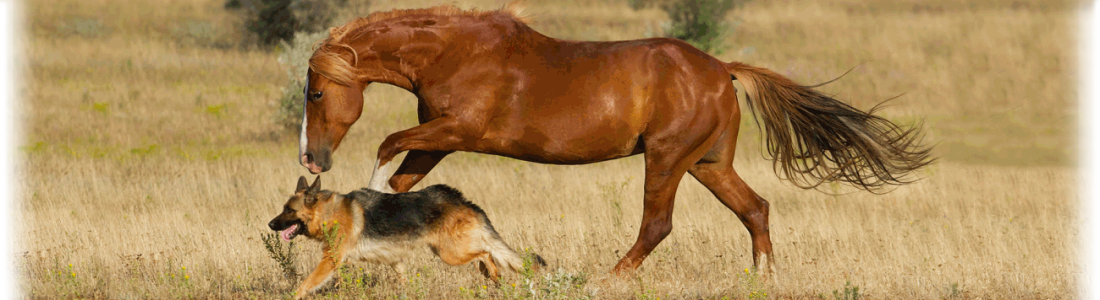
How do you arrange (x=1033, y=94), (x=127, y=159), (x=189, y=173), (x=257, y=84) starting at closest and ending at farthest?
1. (x=189, y=173)
2. (x=127, y=159)
3. (x=257, y=84)
4. (x=1033, y=94)

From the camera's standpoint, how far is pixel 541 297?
19.7 feet

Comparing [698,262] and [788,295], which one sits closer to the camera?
[788,295]

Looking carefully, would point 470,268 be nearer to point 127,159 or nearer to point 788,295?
point 788,295

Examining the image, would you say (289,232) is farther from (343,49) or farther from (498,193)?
(498,193)

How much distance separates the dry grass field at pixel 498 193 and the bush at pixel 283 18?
947 millimetres

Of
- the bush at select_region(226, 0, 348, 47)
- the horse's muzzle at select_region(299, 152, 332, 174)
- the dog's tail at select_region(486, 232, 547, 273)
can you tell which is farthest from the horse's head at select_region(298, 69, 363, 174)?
the bush at select_region(226, 0, 348, 47)

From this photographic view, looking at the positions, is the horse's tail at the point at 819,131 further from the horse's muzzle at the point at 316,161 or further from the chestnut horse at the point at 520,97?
the horse's muzzle at the point at 316,161

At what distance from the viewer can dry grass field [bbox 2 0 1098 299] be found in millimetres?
6996

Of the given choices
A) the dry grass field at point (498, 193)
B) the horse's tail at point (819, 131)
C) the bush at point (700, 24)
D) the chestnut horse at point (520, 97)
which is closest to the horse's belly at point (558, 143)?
the chestnut horse at point (520, 97)

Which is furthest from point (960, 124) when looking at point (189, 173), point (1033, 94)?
point (189, 173)

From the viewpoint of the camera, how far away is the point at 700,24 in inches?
1210

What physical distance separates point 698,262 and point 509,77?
2.35 m

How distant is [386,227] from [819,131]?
322 centimetres

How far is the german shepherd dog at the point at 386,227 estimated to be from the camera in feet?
20.0
